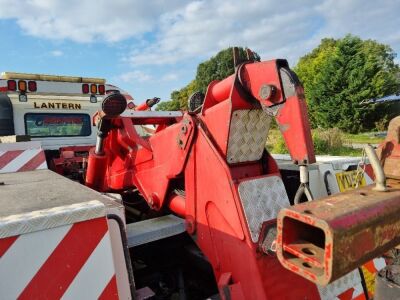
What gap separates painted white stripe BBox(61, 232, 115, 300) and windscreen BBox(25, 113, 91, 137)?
4.17 m

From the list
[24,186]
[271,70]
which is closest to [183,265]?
[24,186]

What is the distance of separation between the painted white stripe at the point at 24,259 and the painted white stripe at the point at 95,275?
0.17 m

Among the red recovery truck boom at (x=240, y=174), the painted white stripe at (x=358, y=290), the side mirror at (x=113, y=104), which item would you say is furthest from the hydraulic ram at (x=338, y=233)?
the side mirror at (x=113, y=104)

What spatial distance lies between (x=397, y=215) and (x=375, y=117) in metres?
34.8

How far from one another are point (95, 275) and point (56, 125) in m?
4.33

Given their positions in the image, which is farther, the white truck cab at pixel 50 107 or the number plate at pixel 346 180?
the white truck cab at pixel 50 107

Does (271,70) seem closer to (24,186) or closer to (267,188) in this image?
(267,188)

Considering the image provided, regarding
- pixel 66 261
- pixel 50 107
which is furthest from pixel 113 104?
pixel 50 107

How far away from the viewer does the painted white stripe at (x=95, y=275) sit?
1.55m

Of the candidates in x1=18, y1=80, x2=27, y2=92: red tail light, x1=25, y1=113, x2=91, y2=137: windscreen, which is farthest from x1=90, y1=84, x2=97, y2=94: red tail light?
x1=18, y1=80, x2=27, y2=92: red tail light

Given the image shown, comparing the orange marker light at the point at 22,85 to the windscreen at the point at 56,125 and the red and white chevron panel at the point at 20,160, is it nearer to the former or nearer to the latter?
the windscreen at the point at 56,125

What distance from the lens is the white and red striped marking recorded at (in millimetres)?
3523

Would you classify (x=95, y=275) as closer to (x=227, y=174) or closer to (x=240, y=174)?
(x=227, y=174)

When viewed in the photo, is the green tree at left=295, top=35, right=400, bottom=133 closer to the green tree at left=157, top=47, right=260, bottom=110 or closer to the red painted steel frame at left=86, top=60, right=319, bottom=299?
the green tree at left=157, top=47, right=260, bottom=110
